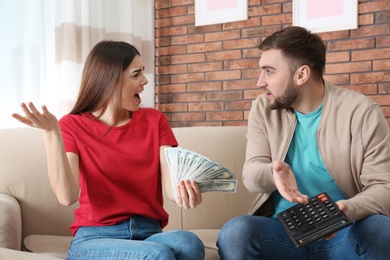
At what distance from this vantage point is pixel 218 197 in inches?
106

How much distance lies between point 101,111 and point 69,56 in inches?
47.6

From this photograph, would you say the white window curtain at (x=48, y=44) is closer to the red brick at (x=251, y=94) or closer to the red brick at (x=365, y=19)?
the red brick at (x=251, y=94)

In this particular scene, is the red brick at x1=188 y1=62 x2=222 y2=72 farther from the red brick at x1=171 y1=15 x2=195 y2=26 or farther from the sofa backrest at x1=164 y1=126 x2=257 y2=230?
the sofa backrest at x1=164 y1=126 x2=257 y2=230

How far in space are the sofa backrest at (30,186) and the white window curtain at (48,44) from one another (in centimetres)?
46

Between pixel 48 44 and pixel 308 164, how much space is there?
1.72 metres

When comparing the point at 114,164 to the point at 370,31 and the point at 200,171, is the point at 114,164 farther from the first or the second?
the point at 370,31

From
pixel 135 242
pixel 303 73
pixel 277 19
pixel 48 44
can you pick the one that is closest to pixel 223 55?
pixel 277 19

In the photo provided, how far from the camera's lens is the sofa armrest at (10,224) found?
2.18 meters

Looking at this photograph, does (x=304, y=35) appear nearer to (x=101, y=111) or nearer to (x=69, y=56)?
(x=101, y=111)

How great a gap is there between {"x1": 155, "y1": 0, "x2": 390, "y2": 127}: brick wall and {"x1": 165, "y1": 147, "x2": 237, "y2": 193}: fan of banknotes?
5.96 ft

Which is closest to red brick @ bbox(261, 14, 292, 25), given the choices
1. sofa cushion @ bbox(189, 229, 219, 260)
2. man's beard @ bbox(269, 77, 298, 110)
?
man's beard @ bbox(269, 77, 298, 110)

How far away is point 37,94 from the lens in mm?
3139

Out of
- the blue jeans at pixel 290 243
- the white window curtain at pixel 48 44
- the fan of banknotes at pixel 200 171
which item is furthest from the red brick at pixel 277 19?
the fan of banknotes at pixel 200 171

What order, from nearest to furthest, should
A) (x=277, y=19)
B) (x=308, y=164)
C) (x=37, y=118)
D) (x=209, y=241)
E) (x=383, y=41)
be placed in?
(x=37, y=118) → (x=308, y=164) → (x=209, y=241) → (x=383, y=41) → (x=277, y=19)
